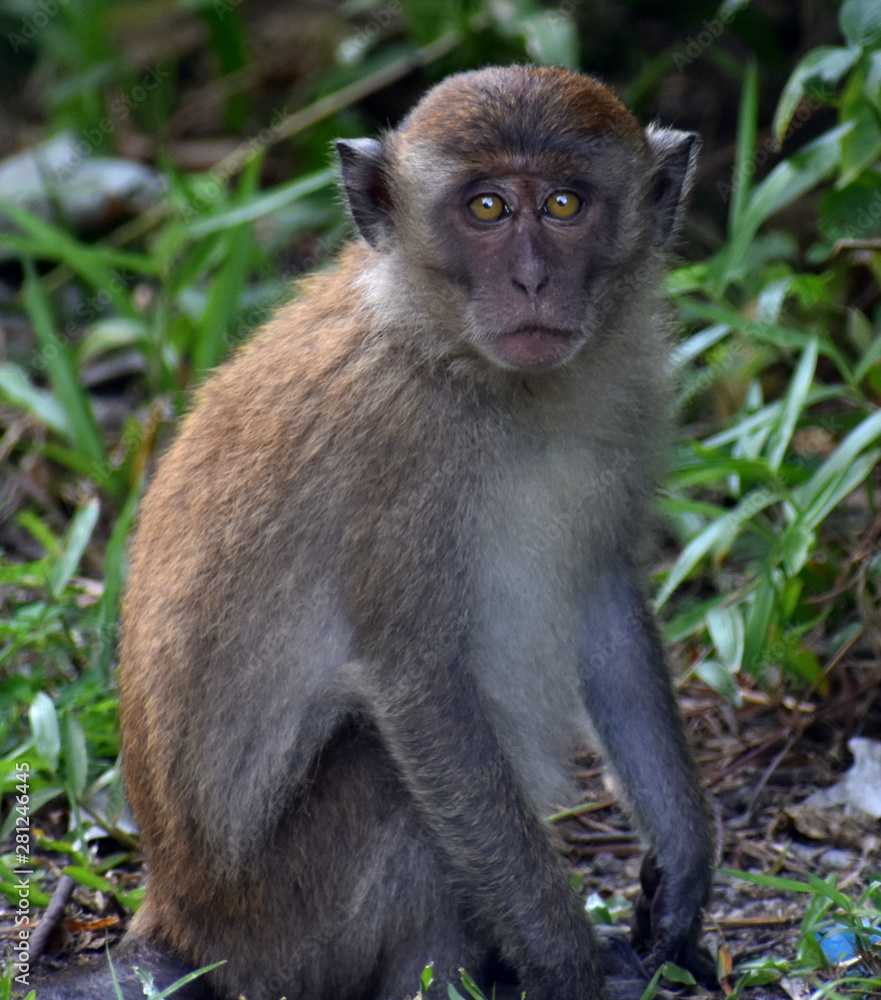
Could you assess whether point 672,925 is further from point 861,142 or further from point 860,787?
point 861,142

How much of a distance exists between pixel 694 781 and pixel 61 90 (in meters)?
7.21

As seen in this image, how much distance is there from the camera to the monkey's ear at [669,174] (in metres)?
4.28

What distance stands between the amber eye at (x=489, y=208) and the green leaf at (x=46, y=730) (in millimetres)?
2291

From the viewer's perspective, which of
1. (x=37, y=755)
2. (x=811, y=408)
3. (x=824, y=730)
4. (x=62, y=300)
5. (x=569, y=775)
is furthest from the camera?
(x=62, y=300)

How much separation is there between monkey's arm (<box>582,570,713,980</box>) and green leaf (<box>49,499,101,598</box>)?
2.14 m

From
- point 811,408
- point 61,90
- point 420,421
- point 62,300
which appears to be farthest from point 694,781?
point 61,90

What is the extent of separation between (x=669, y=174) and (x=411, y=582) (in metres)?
1.50

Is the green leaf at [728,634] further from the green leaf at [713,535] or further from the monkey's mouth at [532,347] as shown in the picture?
the monkey's mouth at [532,347]

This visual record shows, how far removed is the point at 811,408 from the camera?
704 cm

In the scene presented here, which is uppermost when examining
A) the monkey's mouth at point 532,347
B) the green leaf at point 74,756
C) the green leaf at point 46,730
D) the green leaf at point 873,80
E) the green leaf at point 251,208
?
the green leaf at point 873,80

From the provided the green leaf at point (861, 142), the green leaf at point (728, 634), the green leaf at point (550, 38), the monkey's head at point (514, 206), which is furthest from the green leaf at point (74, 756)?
the green leaf at point (550, 38)

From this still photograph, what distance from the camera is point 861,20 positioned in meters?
5.01

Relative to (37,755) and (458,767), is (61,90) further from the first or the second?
(458,767)

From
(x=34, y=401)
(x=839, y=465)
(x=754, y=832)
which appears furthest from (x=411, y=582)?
(x=34, y=401)
